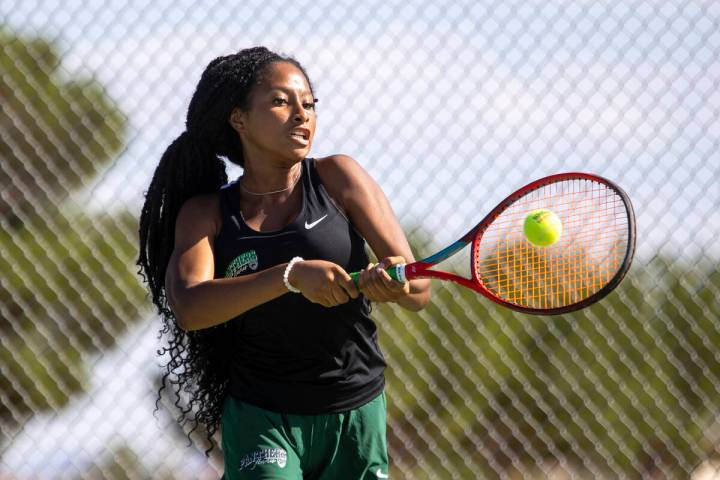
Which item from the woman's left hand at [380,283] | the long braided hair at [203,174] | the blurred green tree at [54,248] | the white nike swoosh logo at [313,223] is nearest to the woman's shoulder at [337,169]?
the white nike swoosh logo at [313,223]

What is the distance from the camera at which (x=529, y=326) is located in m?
4.22

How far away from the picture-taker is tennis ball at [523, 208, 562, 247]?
2646 mm

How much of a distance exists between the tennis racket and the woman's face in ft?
1.39

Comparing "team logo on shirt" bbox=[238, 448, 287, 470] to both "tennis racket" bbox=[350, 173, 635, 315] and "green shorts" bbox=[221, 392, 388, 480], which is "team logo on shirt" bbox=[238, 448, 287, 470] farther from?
"tennis racket" bbox=[350, 173, 635, 315]

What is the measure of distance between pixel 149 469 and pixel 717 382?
76.1 inches

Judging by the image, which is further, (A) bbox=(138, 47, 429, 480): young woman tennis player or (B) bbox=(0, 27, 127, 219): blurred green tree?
(B) bbox=(0, 27, 127, 219): blurred green tree

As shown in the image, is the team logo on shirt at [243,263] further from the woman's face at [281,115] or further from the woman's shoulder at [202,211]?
the woman's face at [281,115]

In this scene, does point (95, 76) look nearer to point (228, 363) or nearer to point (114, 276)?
point (114, 276)

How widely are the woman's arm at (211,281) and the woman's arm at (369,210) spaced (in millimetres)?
276

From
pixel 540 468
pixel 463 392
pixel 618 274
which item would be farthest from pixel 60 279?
pixel 618 274

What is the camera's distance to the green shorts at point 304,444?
2574 millimetres

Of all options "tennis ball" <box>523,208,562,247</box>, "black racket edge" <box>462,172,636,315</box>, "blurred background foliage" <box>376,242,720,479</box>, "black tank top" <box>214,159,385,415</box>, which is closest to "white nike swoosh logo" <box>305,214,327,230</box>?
"black tank top" <box>214,159,385,415</box>

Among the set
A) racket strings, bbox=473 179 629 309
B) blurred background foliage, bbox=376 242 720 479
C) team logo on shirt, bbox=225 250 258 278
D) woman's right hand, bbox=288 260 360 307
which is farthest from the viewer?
blurred background foliage, bbox=376 242 720 479

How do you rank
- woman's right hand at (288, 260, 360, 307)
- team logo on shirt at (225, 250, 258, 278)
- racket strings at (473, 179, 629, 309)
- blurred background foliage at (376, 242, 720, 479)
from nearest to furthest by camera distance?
woman's right hand at (288, 260, 360, 307)
team logo on shirt at (225, 250, 258, 278)
racket strings at (473, 179, 629, 309)
blurred background foliage at (376, 242, 720, 479)
